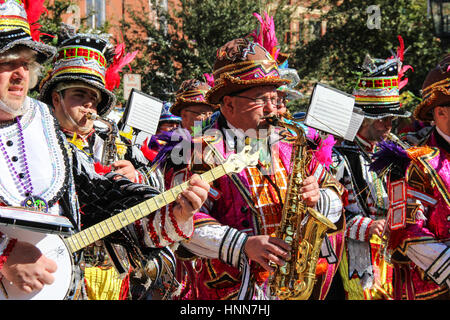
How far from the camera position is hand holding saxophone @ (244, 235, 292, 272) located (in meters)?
4.06

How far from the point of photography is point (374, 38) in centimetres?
1969

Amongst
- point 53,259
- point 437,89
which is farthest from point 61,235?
point 437,89

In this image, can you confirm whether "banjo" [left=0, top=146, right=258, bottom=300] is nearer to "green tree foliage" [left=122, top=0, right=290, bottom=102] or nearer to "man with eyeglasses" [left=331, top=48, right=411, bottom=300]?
"man with eyeglasses" [left=331, top=48, right=411, bottom=300]

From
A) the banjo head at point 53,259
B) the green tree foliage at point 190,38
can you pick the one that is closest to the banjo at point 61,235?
the banjo head at point 53,259

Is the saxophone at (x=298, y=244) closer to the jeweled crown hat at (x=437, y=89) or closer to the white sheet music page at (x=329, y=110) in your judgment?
the white sheet music page at (x=329, y=110)

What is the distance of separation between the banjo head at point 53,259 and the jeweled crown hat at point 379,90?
432 cm

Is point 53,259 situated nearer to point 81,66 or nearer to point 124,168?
point 124,168

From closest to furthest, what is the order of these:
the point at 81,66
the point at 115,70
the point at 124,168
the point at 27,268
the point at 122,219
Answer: the point at 27,268, the point at 122,219, the point at 124,168, the point at 81,66, the point at 115,70

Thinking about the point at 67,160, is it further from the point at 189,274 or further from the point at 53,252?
the point at 189,274

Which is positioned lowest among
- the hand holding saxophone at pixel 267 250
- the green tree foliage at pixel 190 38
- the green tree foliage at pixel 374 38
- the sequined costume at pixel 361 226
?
the green tree foliage at pixel 374 38

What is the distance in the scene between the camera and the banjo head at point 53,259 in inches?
119

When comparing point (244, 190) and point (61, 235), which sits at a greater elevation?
point (61, 235)

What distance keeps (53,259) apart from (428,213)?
2632 mm

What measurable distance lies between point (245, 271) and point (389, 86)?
11.5 feet
